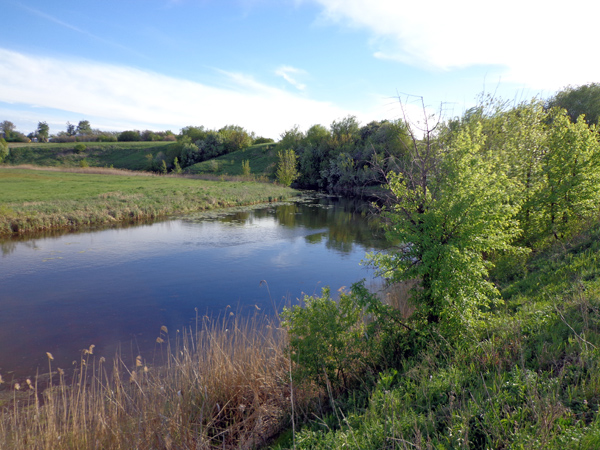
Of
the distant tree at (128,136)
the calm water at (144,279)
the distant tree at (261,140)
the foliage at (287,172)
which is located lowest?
the calm water at (144,279)

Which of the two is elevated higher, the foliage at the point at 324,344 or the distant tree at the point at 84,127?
the distant tree at the point at 84,127

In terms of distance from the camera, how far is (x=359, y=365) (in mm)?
5934

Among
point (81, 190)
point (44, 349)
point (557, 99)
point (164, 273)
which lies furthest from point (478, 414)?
point (557, 99)

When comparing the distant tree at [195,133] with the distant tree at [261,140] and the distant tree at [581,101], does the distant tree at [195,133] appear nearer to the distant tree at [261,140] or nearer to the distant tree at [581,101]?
the distant tree at [261,140]

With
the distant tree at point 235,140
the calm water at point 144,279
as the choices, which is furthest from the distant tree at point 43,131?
the calm water at point 144,279

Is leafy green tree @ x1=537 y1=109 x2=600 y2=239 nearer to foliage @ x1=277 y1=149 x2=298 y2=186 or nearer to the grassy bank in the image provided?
the grassy bank

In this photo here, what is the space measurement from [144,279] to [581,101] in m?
48.0

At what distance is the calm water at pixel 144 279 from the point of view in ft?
29.8

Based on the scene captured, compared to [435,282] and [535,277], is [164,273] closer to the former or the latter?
[435,282]

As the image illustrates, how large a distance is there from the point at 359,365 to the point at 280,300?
5936mm

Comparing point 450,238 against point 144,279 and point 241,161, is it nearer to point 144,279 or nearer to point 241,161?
point 144,279

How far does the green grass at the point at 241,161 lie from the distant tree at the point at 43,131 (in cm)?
6352

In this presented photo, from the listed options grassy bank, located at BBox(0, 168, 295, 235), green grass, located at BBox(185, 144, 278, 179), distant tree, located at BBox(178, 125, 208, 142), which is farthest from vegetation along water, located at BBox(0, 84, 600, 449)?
distant tree, located at BBox(178, 125, 208, 142)

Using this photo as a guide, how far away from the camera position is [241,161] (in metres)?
76.9
